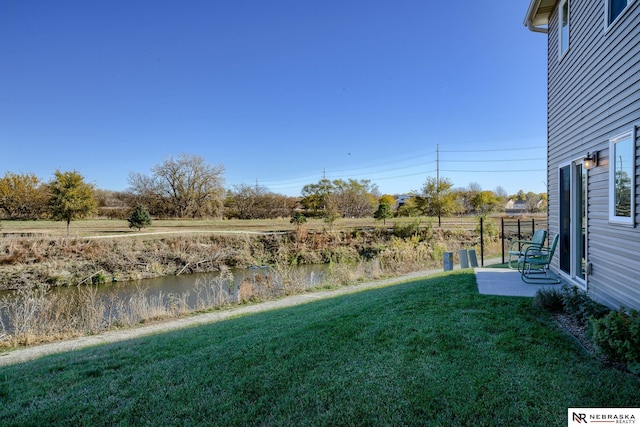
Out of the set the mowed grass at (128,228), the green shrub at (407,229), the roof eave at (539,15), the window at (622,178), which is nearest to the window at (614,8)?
the window at (622,178)

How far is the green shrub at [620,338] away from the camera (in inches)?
95.7

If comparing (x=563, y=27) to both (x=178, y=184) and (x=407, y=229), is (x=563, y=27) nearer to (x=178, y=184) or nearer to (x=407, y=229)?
(x=407, y=229)

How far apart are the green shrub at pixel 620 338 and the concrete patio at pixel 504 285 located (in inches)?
79.0

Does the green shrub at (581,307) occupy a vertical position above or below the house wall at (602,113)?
below

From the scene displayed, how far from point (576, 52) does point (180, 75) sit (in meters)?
13.7

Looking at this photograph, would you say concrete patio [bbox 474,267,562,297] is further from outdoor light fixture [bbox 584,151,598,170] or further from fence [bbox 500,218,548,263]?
fence [bbox 500,218,548,263]

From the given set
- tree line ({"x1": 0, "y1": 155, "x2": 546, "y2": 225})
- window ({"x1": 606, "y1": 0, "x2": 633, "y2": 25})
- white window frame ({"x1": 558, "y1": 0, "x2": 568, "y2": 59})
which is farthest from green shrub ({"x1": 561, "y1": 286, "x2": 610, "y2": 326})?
tree line ({"x1": 0, "y1": 155, "x2": 546, "y2": 225})

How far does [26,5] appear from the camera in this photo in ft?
25.9

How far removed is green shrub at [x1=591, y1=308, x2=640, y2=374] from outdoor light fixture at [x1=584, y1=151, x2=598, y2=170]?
2.31m

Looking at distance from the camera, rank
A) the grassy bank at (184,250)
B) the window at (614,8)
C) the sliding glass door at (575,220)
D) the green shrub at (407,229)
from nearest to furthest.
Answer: the window at (614,8) < the sliding glass door at (575,220) < the grassy bank at (184,250) < the green shrub at (407,229)

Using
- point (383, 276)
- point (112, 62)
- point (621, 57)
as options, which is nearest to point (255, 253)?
point (383, 276)

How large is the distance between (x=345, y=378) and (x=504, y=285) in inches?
149

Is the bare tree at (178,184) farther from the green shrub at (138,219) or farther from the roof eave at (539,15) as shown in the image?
the roof eave at (539,15)

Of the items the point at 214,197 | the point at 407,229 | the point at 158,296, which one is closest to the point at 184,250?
the point at 158,296
